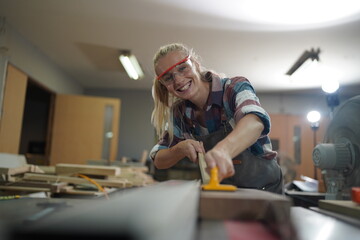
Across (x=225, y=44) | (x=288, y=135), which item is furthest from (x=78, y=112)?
(x=288, y=135)

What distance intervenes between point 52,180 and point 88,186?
0.25 meters

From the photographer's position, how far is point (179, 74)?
4.29 feet

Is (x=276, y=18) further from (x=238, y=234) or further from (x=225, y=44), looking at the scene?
(x=238, y=234)

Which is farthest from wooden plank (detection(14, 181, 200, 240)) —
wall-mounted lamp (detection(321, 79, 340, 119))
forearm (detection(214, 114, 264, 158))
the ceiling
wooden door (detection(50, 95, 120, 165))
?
wooden door (detection(50, 95, 120, 165))

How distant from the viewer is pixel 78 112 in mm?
5594

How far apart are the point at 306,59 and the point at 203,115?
137 inches

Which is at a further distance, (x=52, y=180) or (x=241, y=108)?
(x=52, y=180)

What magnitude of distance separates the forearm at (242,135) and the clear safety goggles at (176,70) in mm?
409

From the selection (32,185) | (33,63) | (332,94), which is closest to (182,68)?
(32,185)

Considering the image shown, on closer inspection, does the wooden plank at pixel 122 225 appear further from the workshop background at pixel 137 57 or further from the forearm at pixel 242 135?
the workshop background at pixel 137 57

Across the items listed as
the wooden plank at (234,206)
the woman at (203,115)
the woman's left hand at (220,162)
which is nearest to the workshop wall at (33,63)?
the woman at (203,115)

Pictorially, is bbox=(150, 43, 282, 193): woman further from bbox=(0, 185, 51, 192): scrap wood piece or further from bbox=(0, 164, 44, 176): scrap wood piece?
bbox=(0, 164, 44, 176): scrap wood piece

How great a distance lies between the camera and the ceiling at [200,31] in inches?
127

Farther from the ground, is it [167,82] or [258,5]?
[258,5]
